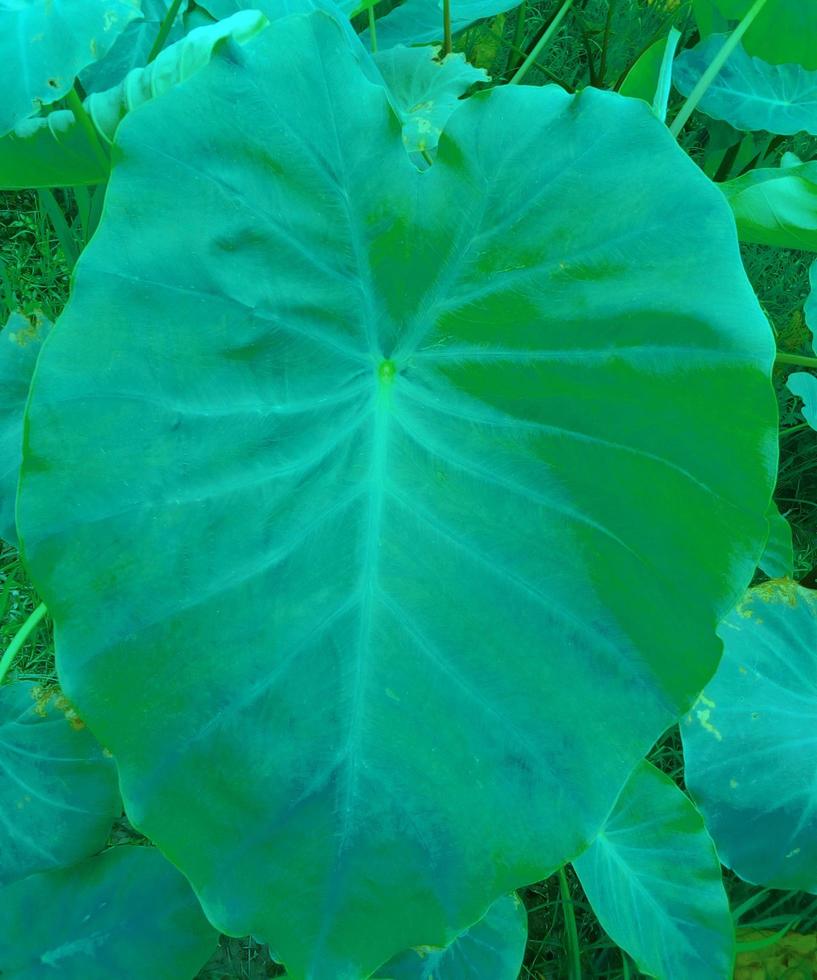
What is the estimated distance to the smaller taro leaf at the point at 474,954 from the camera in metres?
1.04

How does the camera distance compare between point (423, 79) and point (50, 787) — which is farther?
point (423, 79)

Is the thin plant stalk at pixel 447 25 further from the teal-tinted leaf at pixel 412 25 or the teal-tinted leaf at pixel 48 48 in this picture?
the teal-tinted leaf at pixel 48 48

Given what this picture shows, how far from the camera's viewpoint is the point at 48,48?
0.86 m

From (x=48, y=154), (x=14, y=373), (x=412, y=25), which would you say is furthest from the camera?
(x=412, y=25)

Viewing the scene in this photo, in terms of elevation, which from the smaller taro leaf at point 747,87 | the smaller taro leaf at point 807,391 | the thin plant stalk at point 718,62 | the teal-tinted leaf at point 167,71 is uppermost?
the teal-tinted leaf at point 167,71

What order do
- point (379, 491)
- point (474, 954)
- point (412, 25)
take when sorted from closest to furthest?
1. point (379, 491)
2. point (474, 954)
3. point (412, 25)

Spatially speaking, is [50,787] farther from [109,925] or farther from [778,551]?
[778,551]

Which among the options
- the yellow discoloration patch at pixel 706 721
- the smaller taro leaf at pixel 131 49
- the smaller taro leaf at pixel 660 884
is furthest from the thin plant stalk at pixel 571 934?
the smaller taro leaf at pixel 131 49

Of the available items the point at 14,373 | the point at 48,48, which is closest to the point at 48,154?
the point at 48,48

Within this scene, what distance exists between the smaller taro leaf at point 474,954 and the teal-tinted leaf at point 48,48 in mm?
991

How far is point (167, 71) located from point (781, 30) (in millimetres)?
1118

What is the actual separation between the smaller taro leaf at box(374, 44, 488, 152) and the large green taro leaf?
55 cm

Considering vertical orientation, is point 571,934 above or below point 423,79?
below

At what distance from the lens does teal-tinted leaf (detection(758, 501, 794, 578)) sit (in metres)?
1.33
